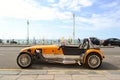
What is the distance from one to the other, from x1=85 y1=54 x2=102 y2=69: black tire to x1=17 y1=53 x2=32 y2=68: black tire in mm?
2578

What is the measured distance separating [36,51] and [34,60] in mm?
444

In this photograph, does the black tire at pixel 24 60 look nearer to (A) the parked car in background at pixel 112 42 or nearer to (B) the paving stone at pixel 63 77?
(B) the paving stone at pixel 63 77

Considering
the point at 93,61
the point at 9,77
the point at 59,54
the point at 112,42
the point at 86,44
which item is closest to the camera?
the point at 9,77

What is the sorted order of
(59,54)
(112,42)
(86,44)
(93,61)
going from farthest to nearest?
(112,42), (86,44), (59,54), (93,61)

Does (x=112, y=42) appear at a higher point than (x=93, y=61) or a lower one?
higher

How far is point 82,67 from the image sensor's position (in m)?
12.6

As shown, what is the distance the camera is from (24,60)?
12352 millimetres

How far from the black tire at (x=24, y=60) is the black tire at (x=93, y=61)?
2.58 metres

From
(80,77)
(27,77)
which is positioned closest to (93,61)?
(80,77)

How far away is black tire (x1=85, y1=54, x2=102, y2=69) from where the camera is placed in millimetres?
12234

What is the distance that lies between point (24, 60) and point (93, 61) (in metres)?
3.10

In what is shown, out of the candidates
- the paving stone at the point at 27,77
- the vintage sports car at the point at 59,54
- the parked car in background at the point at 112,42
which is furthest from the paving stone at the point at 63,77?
the parked car in background at the point at 112,42

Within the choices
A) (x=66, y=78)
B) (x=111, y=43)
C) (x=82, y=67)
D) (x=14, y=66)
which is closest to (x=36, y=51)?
(x=14, y=66)

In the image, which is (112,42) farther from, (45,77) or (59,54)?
(45,77)
